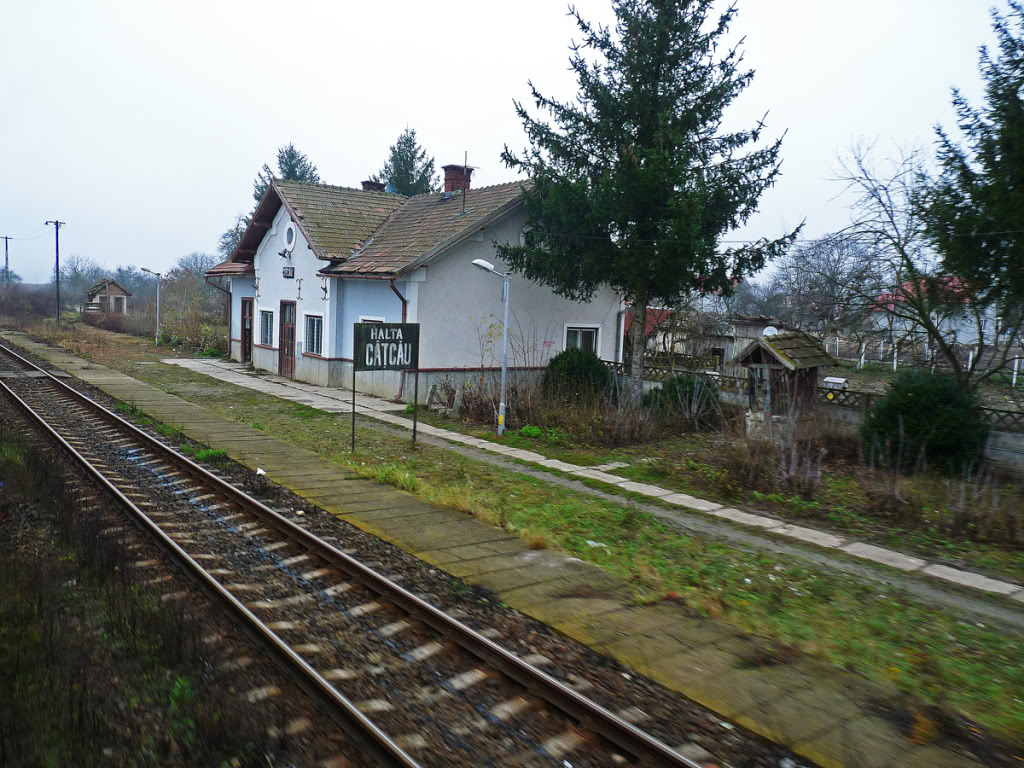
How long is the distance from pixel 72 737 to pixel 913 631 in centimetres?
643

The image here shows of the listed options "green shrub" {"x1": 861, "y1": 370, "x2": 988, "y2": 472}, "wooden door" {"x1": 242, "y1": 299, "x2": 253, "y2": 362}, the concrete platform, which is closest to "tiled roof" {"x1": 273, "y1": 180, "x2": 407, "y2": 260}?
"wooden door" {"x1": 242, "y1": 299, "x2": 253, "y2": 362}

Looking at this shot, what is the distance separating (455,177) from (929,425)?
17802 millimetres

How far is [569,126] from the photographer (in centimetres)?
1930

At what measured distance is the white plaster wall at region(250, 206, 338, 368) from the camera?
78.7ft

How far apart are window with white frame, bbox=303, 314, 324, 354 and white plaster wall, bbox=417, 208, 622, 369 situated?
5.27 metres

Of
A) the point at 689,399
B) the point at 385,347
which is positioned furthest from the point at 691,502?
the point at 689,399

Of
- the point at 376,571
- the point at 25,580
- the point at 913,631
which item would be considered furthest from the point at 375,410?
the point at 913,631

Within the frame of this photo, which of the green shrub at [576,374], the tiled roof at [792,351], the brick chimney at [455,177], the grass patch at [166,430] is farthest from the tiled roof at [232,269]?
the tiled roof at [792,351]

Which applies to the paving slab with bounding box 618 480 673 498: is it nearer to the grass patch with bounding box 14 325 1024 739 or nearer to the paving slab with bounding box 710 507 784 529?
the grass patch with bounding box 14 325 1024 739

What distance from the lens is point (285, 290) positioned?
26.8 metres

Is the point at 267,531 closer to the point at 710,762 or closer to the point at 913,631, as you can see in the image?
the point at 710,762

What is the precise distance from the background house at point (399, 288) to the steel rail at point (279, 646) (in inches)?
464

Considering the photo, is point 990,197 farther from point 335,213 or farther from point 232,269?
point 232,269

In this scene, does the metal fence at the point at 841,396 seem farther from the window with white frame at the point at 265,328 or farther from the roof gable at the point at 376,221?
the window with white frame at the point at 265,328
